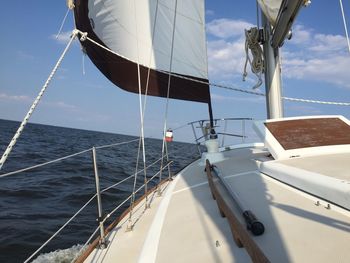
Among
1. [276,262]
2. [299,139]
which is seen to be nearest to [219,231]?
[276,262]

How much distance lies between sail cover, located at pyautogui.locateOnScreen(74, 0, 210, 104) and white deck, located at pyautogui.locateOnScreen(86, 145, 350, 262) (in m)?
2.22

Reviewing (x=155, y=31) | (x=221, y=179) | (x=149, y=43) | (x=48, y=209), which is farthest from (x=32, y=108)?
(x=48, y=209)

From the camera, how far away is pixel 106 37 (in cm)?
462

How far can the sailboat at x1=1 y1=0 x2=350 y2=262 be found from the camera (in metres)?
1.73

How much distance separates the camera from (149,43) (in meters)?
5.12

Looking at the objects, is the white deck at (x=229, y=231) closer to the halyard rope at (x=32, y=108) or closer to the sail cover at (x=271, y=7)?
the halyard rope at (x=32, y=108)

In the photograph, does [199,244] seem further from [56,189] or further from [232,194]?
[56,189]

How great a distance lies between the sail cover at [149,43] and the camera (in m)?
4.44

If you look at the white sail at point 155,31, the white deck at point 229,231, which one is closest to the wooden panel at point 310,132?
the white deck at point 229,231

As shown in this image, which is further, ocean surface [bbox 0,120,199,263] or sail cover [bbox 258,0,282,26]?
ocean surface [bbox 0,120,199,263]

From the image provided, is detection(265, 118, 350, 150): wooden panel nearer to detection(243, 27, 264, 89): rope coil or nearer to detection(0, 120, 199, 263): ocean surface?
detection(243, 27, 264, 89): rope coil

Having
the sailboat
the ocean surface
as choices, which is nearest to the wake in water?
the ocean surface

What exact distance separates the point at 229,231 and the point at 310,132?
221cm

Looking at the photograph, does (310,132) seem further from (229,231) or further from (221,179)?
(229,231)
